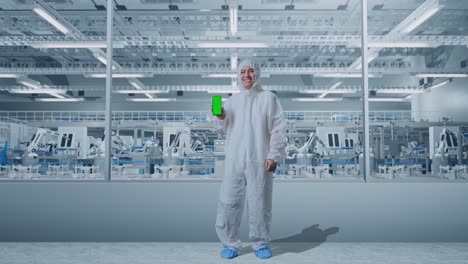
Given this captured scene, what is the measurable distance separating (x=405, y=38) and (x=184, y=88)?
277 inches

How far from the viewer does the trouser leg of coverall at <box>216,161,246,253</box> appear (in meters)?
2.27

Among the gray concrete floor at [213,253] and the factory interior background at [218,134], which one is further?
the factory interior background at [218,134]

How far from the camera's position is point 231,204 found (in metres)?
2.26

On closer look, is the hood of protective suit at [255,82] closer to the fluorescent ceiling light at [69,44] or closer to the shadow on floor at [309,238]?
the shadow on floor at [309,238]

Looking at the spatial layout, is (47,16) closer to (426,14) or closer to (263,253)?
(263,253)

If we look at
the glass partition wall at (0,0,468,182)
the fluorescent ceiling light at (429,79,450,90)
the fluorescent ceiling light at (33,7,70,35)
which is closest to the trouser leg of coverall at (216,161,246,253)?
the glass partition wall at (0,0,468,182)

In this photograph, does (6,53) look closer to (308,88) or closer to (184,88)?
(184,88)

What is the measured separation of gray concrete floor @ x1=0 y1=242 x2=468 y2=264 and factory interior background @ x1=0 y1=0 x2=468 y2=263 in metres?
0.02

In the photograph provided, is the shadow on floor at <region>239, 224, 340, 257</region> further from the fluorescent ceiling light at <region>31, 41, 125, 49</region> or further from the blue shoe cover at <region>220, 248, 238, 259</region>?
the fluorescent ceiling light at <region>31, 41, 125, 49</region>

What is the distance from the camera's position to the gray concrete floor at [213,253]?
225 cm

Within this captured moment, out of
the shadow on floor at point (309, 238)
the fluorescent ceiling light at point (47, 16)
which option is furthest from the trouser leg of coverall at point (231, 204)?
the fluorescent ceiling light at point (47, 16)

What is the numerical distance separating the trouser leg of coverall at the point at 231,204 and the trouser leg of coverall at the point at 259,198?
56 millimetres

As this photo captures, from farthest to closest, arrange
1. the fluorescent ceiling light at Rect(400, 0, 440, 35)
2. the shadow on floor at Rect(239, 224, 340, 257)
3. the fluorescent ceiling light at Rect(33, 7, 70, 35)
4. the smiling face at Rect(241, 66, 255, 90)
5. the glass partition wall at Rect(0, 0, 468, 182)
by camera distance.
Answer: the glass partition wall at Rect(0, 0, 468, 182) < the fluorescent ceiling light at Rect(33, 7, 70, 35) < the fluorescent ceiling light at Rect(400, 0, 440, 35) < the shadow on floor at Rect(239, 224, 340, 257) < the smiling face at Rect(241, 66, 255, 90)

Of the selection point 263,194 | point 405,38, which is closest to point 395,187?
point 263,194
